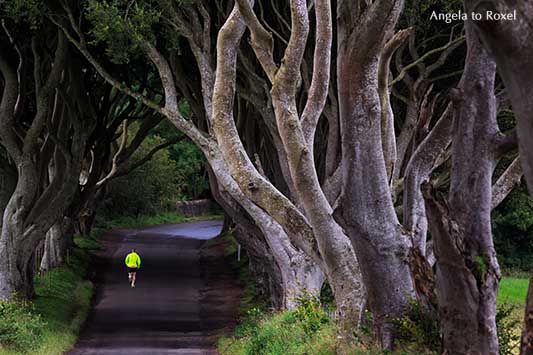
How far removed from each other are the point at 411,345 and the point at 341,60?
3488mm

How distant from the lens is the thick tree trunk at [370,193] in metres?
11.1

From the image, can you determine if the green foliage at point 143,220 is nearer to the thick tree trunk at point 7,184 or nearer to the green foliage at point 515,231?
the green foliage at point 515,231

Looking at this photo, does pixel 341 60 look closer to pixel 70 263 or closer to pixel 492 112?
pixel 492 112

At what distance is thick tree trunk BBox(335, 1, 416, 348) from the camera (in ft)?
36.5

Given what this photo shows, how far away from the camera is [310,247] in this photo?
43.2ft

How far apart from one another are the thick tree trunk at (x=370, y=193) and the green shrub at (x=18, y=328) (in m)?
10.3

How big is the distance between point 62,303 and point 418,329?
19.1 metres

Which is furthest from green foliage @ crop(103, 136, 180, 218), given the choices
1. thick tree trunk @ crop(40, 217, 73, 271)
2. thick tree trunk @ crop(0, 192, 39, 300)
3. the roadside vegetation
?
the roadside vegetation

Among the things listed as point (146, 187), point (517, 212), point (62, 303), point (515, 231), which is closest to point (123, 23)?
point (62, 303)

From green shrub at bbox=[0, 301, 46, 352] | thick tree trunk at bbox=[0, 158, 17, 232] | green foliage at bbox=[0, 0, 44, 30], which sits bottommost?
green shrub at bbox=[0, 301, 46, 352]

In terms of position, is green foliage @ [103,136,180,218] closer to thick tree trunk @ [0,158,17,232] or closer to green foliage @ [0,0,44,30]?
thick tree trunk @ [0,158,17,232]

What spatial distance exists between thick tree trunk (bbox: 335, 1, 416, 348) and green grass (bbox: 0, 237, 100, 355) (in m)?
9.74

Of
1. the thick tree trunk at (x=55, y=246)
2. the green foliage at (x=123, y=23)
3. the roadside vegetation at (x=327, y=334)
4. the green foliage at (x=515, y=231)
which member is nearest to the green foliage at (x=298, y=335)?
the roadside vegetation at (x=327, y=334)

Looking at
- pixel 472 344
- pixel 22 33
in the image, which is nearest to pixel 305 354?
pixel 472 344
